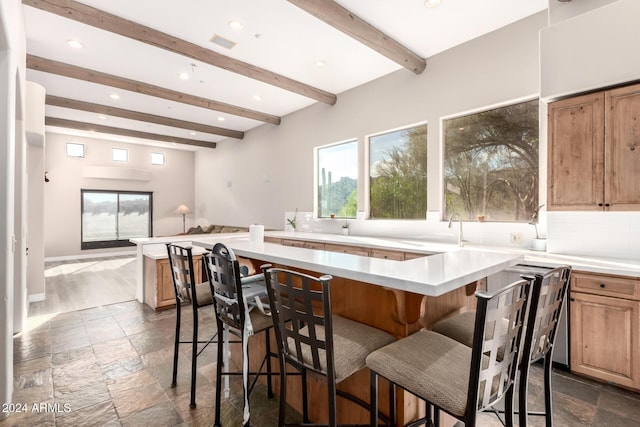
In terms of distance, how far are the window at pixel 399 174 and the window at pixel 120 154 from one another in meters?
7.50

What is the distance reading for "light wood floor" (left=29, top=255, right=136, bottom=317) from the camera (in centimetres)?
421

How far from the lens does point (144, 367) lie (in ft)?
8.38

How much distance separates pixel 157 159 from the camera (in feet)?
30.4

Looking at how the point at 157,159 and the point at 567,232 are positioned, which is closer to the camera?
the point at 567,232

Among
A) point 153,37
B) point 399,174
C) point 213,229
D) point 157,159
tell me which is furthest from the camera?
point 157,159

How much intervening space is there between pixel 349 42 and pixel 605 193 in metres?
2.96

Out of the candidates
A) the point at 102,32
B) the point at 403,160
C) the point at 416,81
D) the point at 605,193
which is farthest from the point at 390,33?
the point at 102,32

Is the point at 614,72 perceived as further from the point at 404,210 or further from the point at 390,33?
the point at 404,210

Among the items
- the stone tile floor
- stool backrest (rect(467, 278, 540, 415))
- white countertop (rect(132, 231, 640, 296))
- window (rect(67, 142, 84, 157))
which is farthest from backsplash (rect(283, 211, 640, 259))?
window (rect(67, 142, 84, 157))

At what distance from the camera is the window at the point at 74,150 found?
7.82 m

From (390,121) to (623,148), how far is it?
2625 mm

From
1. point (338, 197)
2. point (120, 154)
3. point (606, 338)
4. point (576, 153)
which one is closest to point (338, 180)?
point (338, 197)

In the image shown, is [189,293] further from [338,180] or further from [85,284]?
[85,284]

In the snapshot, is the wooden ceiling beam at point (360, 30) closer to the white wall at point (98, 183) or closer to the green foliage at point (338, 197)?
the green foliage at point (338, 197)
